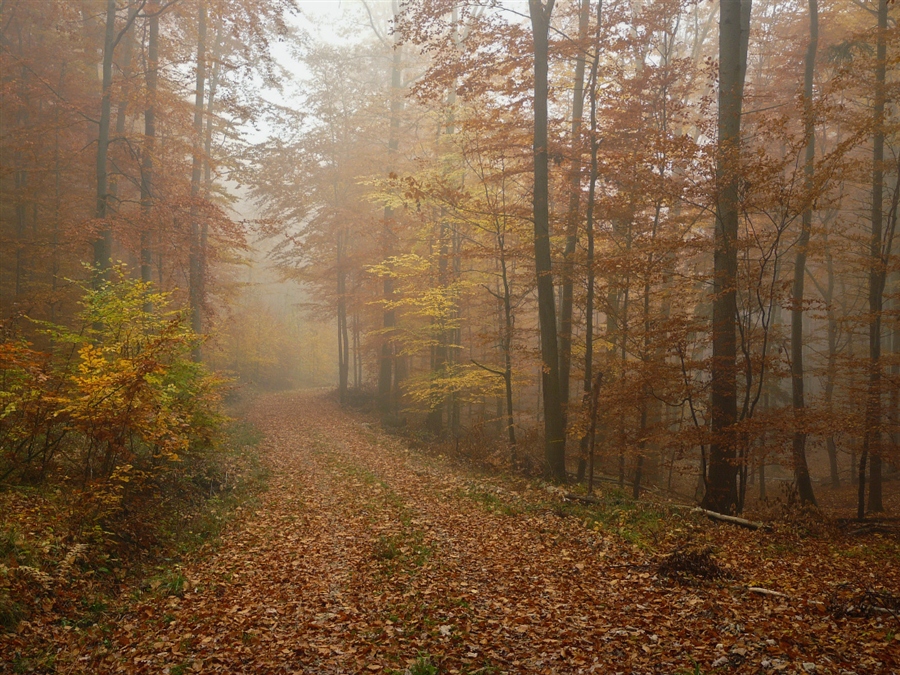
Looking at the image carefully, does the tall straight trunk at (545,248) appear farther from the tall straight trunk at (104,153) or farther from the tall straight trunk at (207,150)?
the tall straight trunk at (207,150)

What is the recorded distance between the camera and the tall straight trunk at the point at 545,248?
441 inches

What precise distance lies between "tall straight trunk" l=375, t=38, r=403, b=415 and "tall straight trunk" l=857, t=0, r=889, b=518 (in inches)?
587

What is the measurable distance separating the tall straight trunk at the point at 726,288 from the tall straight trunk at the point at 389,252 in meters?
13.3

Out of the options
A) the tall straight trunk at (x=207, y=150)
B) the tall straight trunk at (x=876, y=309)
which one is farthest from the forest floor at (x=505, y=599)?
the tall straight trunk at (x=207, y=150)

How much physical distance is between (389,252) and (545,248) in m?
11.1

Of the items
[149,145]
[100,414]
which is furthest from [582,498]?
[149,145]

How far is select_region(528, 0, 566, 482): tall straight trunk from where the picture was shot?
36.8 feet

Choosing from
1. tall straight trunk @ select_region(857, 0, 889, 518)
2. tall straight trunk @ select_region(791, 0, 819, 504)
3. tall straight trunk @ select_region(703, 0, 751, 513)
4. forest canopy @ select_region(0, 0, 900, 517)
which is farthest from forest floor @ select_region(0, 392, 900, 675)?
tall straight trunk @ select_region(791, 0, 819, 504)

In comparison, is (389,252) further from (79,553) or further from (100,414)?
(79,553)

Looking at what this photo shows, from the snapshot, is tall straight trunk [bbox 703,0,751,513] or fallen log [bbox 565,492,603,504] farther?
fallen log [bbox 565,492,603,504]

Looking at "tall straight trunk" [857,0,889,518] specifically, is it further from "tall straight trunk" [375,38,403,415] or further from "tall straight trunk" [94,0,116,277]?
"tall straight trunk" [94,0,116,277]

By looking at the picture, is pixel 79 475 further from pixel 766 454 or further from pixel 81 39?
pixel 81 39

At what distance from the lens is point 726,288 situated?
29.3 ft

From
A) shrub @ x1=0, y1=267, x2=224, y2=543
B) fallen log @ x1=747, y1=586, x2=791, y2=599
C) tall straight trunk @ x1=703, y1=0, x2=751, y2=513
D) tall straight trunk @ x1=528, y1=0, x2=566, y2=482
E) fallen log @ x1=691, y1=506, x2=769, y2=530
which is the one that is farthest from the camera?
tall straight trunk @ x1=528, y1=0, x2=566, y2=482
